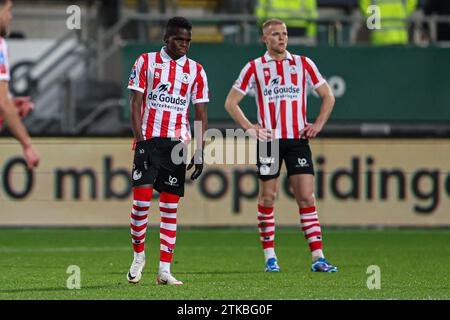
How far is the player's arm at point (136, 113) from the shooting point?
9586 millimetres

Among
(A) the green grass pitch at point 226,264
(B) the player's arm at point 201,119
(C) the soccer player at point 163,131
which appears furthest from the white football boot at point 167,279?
(B) the player's arm at point 201,119

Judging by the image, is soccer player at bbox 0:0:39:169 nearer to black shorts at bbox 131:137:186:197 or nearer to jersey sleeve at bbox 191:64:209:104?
black shorts at bbox 131:137:186:197

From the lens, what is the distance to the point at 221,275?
35.3 feet

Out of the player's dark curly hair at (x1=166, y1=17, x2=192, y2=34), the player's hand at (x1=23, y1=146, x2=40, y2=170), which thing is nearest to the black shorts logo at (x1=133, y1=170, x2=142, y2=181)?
the player's dark curly hair at (x1=166, y1=17, x2=192, y2=34)

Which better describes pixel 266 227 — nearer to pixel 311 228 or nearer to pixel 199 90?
pixel 311 228

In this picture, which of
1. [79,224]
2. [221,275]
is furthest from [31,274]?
[79,224]

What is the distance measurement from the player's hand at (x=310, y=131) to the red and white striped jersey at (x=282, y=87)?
7 cm

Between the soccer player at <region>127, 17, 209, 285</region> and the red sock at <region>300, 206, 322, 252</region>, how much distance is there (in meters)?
1.70

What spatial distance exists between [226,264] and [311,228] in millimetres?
1226

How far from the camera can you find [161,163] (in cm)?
973

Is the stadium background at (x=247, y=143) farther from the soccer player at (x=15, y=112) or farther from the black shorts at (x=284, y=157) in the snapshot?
the soccer player at (x=15, y=112)

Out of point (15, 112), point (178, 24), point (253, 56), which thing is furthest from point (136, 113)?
point (253, 56)

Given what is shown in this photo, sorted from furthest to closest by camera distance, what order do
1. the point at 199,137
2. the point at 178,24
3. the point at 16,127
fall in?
the point at 199,137, the point at 178,24, the point at 16,127
